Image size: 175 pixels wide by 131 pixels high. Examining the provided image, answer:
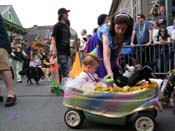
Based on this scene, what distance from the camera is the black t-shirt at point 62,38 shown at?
866 centimetres

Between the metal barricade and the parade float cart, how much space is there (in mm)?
4294

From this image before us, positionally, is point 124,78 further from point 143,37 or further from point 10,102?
point 143,37

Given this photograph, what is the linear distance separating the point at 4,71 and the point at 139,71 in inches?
108

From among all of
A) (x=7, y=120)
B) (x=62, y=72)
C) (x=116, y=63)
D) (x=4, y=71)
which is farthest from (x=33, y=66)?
(x=116, y=63)

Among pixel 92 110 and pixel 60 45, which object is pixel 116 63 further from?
pixel 60 45

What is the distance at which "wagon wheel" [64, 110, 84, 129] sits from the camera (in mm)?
5270

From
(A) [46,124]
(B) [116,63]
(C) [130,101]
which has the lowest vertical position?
(A) [46,124]

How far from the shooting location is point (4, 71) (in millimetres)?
7164

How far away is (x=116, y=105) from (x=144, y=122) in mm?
392

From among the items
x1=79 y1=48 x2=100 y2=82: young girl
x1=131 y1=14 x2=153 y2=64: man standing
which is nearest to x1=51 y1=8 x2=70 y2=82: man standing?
x1=131 y1=14 x2=153 y2=64: man standing

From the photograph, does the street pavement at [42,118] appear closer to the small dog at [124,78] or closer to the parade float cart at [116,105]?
the parade float cart at [116,105]

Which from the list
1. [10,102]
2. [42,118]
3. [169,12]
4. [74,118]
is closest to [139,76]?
[74,118]

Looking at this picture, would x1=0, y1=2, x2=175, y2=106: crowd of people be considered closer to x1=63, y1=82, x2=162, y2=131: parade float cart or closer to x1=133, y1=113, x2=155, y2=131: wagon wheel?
x1=63, y1=82, x2=162, y2=131: parade float cart

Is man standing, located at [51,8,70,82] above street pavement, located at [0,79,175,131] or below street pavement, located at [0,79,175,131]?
above
